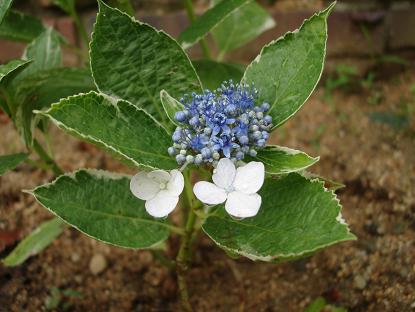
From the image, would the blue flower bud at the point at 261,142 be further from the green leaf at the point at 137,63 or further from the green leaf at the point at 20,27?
the green leaf at the point at 20,27

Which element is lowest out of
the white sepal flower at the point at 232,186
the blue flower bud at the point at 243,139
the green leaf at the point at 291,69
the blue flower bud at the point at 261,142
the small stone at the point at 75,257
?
the small stone at the point at 75,257

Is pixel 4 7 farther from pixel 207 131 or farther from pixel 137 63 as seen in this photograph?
pixel 207 131

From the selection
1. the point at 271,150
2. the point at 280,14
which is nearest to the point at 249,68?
the point at 271,150

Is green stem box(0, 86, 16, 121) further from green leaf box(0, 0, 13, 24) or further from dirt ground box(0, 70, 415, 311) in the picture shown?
dirt ground box(0, 70, 415, 311)

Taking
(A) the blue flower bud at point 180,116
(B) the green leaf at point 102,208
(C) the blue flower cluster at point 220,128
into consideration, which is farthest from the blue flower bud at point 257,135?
(B) the green leaf at point 102,208

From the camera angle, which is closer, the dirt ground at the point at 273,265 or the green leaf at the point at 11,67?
the green leaf at the point at 11,67
